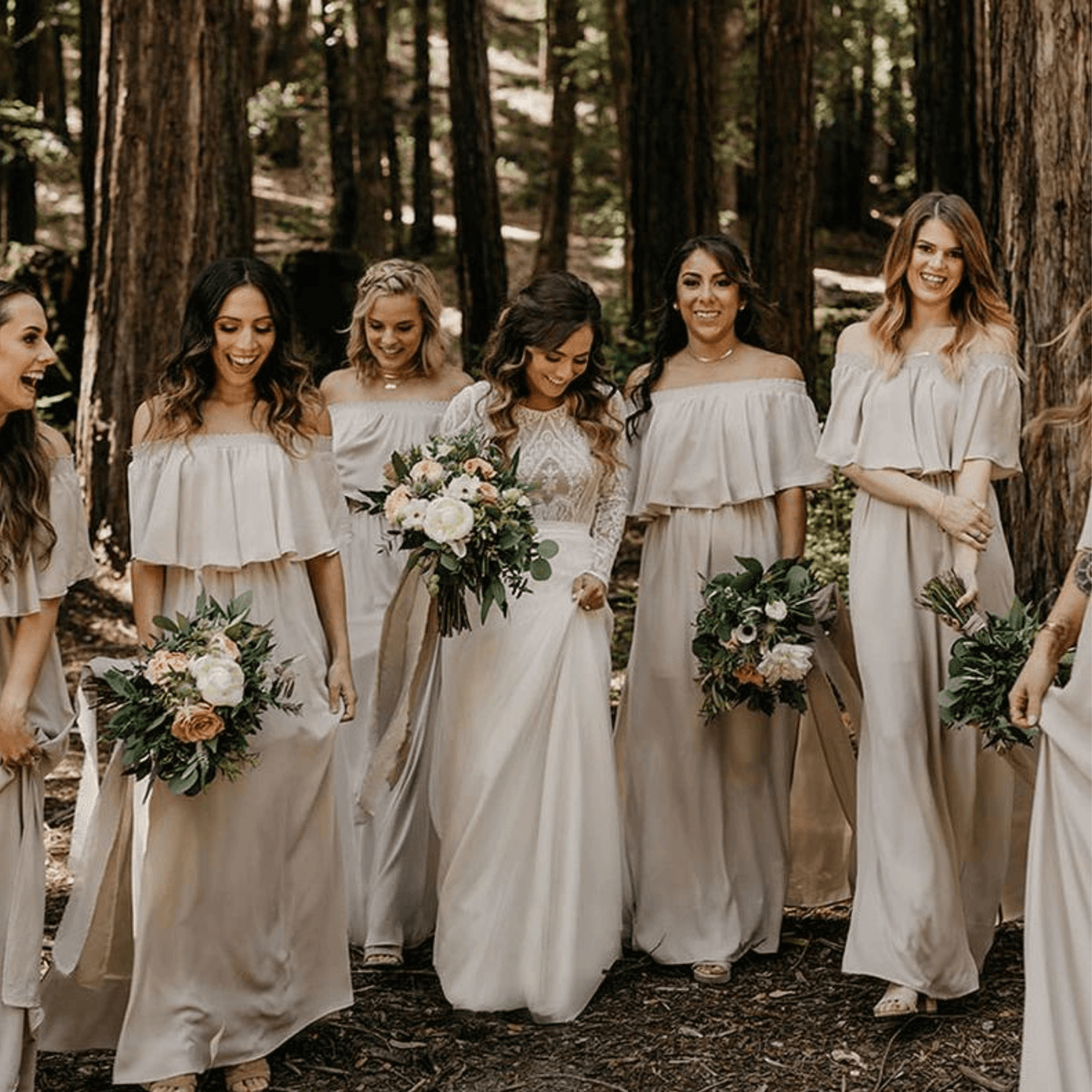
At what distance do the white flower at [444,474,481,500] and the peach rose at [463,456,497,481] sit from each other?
7 cm

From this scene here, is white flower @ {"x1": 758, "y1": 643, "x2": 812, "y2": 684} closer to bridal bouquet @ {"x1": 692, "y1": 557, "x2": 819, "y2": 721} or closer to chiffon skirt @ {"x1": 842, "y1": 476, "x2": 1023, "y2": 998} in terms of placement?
bridal bouquet @ {"x1": 692, "y1": 557, "x2": 819, "y2": 721}

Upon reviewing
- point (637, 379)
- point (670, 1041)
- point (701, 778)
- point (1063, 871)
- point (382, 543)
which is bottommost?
point (670, 1041)

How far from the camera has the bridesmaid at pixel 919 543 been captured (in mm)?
5895

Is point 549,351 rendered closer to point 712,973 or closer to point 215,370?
point 215,370

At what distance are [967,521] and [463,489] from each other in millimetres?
1759

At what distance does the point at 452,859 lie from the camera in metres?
6.18

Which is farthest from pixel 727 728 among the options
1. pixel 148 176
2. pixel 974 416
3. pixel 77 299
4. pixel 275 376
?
pixel 77 299

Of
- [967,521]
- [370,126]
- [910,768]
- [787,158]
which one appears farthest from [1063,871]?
[370,126]

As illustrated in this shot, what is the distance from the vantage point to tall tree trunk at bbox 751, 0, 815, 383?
1405cm

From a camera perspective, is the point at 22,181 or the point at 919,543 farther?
the point at 22,181

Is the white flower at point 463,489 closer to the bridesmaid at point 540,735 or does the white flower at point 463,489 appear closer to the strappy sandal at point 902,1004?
the bridesmaid at point 540,735

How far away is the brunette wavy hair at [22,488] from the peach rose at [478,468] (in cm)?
146

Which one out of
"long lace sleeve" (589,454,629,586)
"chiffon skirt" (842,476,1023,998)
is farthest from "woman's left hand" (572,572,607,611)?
"chiffon skirt" (842,476,1023,998)

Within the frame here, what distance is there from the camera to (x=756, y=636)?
6.29m
